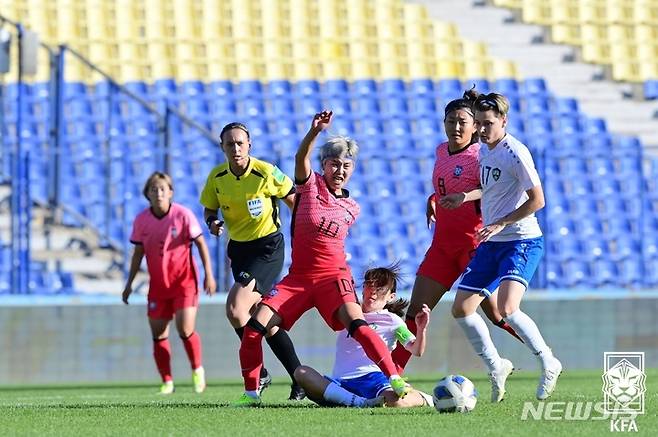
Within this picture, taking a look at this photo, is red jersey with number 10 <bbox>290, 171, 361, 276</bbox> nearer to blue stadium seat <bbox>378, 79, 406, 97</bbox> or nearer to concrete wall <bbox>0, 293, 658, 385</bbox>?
concrete wall <bbox>0, 293, 658, 385</bbox>

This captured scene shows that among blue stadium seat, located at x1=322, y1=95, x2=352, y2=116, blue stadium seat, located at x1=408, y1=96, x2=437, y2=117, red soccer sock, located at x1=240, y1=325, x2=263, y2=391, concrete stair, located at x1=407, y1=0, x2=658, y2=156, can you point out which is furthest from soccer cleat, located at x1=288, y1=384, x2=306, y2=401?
concrete stair, located at x1=407, y1=0, x2=658, y2=156

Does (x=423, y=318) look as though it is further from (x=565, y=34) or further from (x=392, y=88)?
(x=565, y=34)

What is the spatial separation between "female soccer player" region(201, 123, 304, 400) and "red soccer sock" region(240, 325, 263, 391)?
0.61m

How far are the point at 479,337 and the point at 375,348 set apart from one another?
83 cm

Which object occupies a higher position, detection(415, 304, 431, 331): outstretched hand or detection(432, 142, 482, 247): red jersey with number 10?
detection(432, 142, 482, 247): red jersey with number 10

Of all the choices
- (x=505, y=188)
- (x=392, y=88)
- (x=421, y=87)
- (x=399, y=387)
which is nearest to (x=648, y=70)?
(x=421, y=87)

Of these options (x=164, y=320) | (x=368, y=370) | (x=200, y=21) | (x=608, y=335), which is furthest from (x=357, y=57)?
(x=368, y=370)

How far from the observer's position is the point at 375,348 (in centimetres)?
860

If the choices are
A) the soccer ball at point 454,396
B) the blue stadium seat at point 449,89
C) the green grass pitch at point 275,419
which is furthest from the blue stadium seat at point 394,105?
the soccer ball at point 454,396

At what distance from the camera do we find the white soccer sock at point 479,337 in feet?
29.9

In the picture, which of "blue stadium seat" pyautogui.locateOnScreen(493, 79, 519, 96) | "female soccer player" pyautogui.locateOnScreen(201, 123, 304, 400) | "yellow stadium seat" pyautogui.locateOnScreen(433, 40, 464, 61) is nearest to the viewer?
"female soccer player" pyautogui.locateOnScreen(201, 123, 304, 400)

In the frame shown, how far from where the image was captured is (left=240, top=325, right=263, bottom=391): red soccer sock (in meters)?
9.31

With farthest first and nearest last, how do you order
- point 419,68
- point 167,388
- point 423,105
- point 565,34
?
point 565,34
point 419,68
point 423,105
point 167,388

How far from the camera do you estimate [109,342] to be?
15055mm
